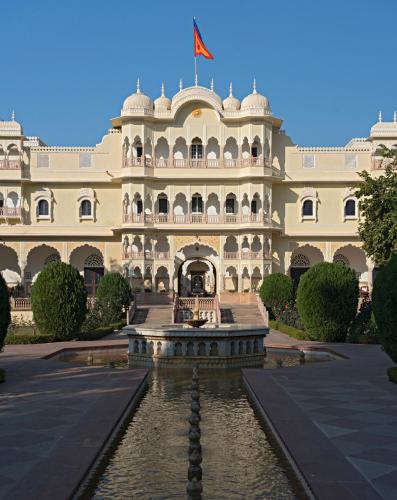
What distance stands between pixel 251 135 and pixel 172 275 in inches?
364

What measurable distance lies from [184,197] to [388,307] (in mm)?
26904

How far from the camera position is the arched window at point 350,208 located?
3969 cm

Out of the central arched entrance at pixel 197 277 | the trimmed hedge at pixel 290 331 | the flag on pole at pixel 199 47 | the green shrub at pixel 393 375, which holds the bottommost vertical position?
the green shrub at pixel 393 375

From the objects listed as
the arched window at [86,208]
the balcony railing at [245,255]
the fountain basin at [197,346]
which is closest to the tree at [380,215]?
the fountain basin at [197,346]

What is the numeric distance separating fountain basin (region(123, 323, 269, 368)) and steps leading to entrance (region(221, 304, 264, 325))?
14871 mm

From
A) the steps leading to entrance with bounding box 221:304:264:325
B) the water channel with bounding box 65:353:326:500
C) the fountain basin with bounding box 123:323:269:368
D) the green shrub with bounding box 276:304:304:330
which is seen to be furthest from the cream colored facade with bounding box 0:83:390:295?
the water channel with bounding box 65:353:326:500

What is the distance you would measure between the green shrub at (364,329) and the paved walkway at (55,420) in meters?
10.5

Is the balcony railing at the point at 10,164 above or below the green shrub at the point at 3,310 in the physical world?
above

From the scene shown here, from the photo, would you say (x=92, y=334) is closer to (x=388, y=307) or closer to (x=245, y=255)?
(x=388, y=307)

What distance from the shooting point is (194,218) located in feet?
127

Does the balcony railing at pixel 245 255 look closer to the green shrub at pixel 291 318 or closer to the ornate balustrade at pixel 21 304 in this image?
the green shrub at pixel 291 318

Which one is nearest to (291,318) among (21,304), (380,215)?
(380,215)

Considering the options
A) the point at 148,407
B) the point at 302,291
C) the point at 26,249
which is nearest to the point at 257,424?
the point at 148,407

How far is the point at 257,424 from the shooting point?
31.9ft
